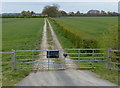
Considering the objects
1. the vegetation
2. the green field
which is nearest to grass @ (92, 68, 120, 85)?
the vegetation

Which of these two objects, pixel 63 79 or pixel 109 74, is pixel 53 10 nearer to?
pixel 109 74

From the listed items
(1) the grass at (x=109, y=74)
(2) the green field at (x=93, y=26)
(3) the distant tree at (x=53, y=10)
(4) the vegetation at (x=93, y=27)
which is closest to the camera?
(1) the grass at (x=109, y=74)

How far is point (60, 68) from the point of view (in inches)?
456

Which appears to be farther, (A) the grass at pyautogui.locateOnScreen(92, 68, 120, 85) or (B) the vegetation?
(B) the vegetation

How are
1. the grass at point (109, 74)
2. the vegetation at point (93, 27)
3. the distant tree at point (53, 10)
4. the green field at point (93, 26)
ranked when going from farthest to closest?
1. the distant tree at point (53, 10)
2. the green field at point (93, 26)
3. the vegetation at point (93, 27)
4. the grass at point (109, 74)

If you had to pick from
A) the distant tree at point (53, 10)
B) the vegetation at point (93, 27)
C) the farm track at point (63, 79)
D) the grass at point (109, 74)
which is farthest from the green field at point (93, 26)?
the distant tree at point (53, 10)

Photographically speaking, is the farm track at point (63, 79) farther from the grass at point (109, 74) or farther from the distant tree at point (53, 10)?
the distant tree at point (53, 10)

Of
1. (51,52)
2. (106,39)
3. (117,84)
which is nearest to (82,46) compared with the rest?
(106,39)

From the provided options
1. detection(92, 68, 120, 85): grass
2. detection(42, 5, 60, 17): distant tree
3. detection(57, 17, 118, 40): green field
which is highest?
detection(42, 5, 60, 17): distant tree

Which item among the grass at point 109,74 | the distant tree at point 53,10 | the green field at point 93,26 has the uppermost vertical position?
the distant tree at point 53,10

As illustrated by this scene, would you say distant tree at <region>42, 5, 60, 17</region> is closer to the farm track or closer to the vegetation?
the vegetation

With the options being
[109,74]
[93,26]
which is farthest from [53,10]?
[109,74]

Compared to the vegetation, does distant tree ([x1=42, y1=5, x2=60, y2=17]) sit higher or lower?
higher

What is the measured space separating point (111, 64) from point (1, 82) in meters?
6.30
